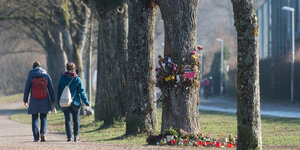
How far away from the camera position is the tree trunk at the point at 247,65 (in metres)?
8.55

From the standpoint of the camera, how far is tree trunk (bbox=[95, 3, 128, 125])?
18078mm

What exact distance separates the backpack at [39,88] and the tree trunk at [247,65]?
5.84 meters

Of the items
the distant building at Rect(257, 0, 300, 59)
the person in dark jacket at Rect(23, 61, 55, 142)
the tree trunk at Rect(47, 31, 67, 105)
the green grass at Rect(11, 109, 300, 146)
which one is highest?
the distant building at Rect(257, 0, 300, 59)

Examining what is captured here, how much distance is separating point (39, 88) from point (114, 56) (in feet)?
17.6

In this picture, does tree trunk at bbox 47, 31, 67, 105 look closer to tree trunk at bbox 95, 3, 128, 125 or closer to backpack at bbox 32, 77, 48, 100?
tree trunk at bbox 95, 3, 128, 125

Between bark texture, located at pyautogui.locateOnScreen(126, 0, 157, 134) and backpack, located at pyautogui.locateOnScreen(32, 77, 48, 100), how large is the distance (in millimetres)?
2305

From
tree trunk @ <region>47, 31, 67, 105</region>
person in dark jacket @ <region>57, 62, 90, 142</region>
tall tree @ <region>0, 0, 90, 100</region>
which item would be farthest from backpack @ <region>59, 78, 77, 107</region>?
tree trunk @ <region>47, 31, 67, 105</region>

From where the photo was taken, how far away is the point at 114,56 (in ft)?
59.9

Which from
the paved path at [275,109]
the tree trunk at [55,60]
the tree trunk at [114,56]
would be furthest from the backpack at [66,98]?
the tree trunk at [55,60]

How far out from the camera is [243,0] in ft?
27.9

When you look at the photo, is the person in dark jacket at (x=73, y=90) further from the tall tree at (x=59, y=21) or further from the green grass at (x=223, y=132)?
the tall tree at (x=59, y=21)

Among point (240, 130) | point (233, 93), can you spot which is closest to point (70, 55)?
point (240, 130)

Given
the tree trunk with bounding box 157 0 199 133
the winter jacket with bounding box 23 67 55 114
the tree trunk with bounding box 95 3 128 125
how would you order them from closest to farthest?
the tree trunk with bounding box 157 0 199 133, the winter jacket with bounding box 23 67 55 114, the tree trunk with bounding box 95 3 128 125

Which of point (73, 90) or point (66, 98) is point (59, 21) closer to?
point (73, 90)
